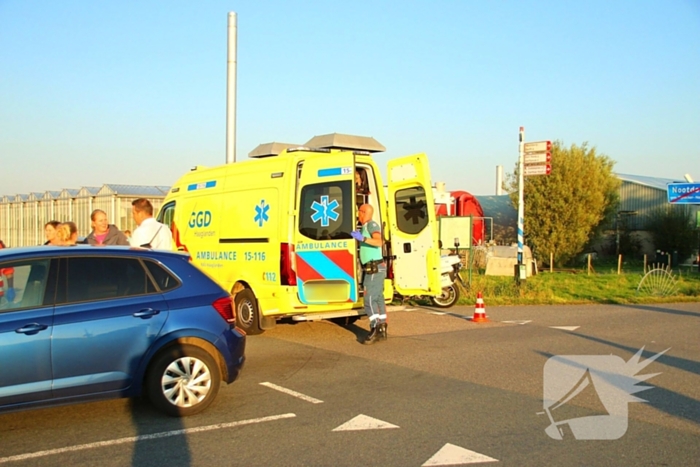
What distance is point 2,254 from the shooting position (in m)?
6.06

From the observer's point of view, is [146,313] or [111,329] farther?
[146,313]

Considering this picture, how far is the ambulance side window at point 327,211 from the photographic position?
405 inches

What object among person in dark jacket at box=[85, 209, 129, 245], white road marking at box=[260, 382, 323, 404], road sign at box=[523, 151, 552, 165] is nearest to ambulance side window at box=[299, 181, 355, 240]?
person in dark jacket at box=[85, 209, 129, 245]

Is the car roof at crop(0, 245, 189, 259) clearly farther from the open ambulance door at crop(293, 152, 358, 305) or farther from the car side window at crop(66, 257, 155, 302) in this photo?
the open ambulance door at crop(293, 152, 358, 305)

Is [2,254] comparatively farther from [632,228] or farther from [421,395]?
[632,228]

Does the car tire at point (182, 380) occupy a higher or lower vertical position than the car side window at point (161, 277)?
lower

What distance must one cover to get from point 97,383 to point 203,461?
1403 mm

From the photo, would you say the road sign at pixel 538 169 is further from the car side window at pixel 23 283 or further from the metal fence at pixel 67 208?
the car side window at pixel 23 283

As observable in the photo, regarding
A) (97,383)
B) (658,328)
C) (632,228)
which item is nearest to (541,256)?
(632,228)

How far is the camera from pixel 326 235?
10328 mm

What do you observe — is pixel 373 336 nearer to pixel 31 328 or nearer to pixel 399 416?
pixel 399 416

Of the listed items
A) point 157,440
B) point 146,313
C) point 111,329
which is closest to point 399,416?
point 157,440

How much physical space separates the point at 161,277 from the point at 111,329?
0.70 metres

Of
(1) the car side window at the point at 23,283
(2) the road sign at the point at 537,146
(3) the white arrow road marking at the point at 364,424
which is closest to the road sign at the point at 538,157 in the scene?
(2) the road sign at the point at 537,146
